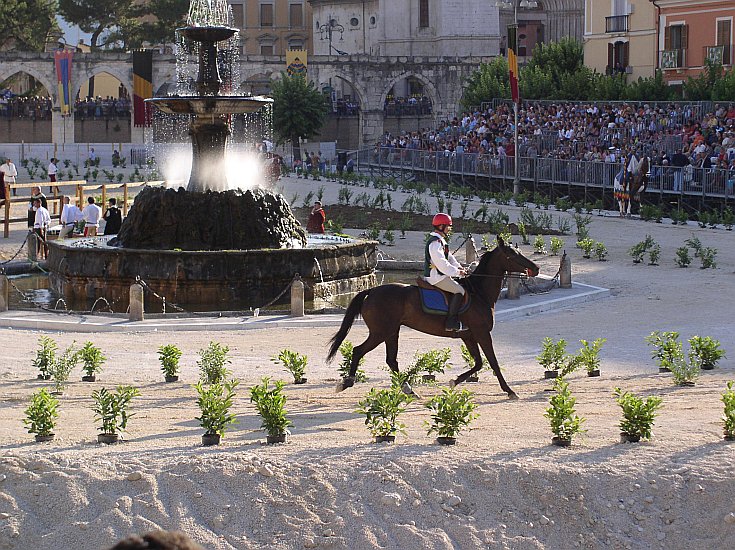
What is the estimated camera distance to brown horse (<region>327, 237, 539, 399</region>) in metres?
13.8

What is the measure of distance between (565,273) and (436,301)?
9.05 m

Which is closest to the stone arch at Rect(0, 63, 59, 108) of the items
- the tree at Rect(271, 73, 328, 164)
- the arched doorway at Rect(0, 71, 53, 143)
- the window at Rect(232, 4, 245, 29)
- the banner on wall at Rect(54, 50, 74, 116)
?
the arched doorway at Rect(0, 71, 53, 143)

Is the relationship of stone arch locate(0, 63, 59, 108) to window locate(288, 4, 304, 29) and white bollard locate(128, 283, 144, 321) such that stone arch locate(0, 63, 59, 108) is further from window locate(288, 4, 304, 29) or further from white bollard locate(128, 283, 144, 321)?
white bollard locate(128, 283, 144, 321)

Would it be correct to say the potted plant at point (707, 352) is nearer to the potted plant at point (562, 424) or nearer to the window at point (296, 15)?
the potted plant at point (562, 424)

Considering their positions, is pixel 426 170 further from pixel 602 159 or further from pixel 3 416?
pixel 3 416

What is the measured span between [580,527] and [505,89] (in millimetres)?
44876

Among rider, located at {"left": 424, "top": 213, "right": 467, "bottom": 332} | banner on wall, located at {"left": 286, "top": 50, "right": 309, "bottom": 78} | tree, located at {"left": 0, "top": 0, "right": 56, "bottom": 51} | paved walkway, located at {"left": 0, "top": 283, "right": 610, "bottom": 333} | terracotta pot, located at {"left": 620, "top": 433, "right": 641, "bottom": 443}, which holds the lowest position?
paved walkway, located at {"left": 0, "top": 283, "right": 610, "bottom": 333}

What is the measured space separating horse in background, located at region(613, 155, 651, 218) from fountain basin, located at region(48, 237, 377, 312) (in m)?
14.4

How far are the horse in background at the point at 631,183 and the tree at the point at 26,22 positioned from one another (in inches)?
1892

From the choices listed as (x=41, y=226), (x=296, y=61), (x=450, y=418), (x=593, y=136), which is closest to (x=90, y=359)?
(x=450, y=418)

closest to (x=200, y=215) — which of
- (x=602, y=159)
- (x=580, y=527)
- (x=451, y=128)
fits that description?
(x=580, y=527)

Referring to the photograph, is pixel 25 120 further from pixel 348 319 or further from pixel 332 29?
pixel 348 319

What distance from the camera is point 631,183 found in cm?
3569

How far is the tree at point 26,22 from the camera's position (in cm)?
7469
